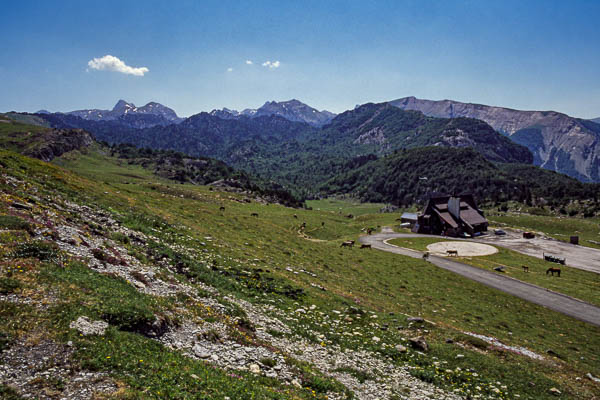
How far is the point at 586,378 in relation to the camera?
806 inches

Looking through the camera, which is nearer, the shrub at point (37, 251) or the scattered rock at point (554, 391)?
the shrub at point (37, 251)

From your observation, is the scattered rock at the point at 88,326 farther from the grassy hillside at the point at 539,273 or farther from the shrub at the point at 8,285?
the grassy hillside at the point at 539,273

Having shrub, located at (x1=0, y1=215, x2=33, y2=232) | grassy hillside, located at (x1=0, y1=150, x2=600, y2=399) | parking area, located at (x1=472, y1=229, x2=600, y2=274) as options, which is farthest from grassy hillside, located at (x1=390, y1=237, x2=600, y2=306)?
shrub, located at (x1=0, y1=215, x2=33, y2=232)

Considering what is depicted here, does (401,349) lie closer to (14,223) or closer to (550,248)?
(14,223)

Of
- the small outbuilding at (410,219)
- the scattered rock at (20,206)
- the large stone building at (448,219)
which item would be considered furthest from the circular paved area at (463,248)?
the scattered rock at (20,206)

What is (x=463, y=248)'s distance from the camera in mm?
77938

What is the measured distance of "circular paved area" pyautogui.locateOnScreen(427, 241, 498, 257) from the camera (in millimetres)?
71219

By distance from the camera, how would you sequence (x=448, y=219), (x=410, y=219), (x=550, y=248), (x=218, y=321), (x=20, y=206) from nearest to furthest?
(x=218, y=321) < (x=20, y=206) < (x=550, y=248) < (x=448, y=219) < (x=410, y=219)

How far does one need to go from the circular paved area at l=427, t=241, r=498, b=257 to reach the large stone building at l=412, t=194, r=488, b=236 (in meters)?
15.4

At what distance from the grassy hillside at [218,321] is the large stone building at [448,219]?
67.3 meters

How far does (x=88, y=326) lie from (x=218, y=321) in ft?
21.6

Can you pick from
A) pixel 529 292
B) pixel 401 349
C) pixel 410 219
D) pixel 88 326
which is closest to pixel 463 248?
pixel 410 219

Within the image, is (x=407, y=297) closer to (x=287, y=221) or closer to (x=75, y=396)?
(x=75, y=396)

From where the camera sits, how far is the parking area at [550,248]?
223ft
